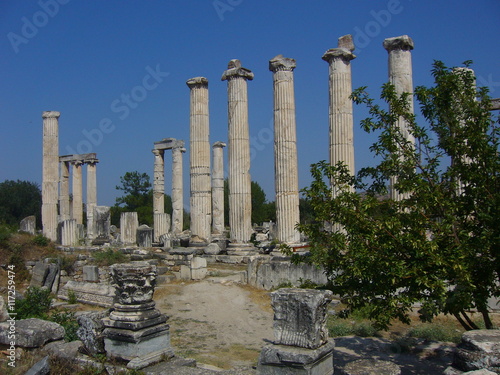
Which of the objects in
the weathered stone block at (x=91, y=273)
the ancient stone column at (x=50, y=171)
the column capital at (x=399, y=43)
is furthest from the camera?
the ancient stone column at (x=50, y=171)

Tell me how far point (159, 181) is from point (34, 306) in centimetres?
1998

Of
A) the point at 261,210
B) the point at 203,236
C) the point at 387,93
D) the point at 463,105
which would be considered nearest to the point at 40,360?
the point at 387,93

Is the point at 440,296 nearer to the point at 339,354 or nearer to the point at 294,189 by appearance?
the point at 339,354

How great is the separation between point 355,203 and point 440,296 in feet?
5.50

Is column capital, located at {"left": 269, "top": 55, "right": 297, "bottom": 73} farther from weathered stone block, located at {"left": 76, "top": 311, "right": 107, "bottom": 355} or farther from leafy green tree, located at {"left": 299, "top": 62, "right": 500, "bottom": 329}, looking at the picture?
weathered stone block, located at {"left": 76, "top": 311, "right": 107, "bottom": 355}

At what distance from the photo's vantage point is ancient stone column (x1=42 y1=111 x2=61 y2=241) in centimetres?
3153

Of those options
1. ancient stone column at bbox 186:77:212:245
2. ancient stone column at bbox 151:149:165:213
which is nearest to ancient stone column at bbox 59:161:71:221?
ancient stone column at bbox 151:149:165:213

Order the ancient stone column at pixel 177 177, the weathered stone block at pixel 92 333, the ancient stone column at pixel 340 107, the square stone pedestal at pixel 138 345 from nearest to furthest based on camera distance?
the square stone pedestal at pixel 138 345
the weathered stone block at pixel 92 333
the ancient stone column at pixel 340 107
the ancient stone column at pixel 177 177

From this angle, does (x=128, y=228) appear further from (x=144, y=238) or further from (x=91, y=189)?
(x=91, y=189)

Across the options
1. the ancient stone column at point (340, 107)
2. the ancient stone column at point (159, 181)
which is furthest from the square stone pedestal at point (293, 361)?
the ancient stone column at point (159, 181)

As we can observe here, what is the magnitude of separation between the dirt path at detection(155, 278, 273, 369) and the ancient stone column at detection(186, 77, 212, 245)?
7.61 m

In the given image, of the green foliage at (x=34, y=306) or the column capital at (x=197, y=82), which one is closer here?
the green foliage at (x=34, y=306)

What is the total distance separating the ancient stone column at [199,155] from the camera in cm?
2417

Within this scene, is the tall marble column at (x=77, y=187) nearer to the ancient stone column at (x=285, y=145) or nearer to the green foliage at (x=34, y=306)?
the ancient stone column at (x=285, y=145)
